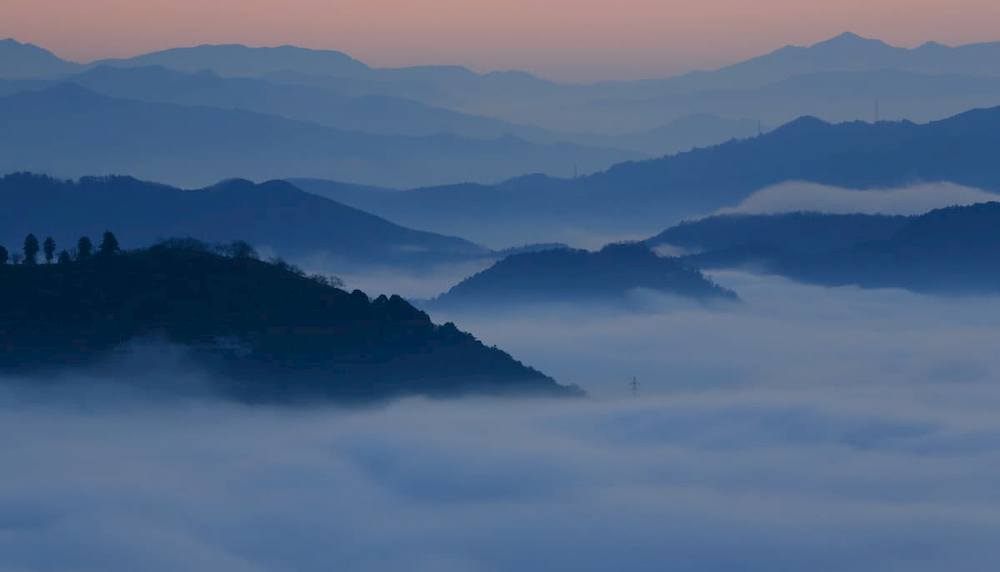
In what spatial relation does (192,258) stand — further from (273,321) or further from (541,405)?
(541,405)

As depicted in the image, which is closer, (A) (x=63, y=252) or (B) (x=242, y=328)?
(A) (x=63, y=252)

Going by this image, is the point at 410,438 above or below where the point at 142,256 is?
below

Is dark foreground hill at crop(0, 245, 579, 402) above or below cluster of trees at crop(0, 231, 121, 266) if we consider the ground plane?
below

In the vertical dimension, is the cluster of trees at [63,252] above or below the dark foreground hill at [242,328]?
above

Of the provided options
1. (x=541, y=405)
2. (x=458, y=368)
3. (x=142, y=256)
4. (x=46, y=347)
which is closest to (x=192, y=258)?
(x=142, y=256)

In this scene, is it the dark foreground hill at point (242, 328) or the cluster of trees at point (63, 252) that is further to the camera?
the dark foreground hill at point (242, 328)

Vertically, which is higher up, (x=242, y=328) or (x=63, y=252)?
(x=63, y=252)

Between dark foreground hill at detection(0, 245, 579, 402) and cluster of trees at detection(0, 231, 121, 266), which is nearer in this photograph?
cluster of trees at detection(0, 231, 121, 266)

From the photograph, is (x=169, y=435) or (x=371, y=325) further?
(x=169, y=435)
